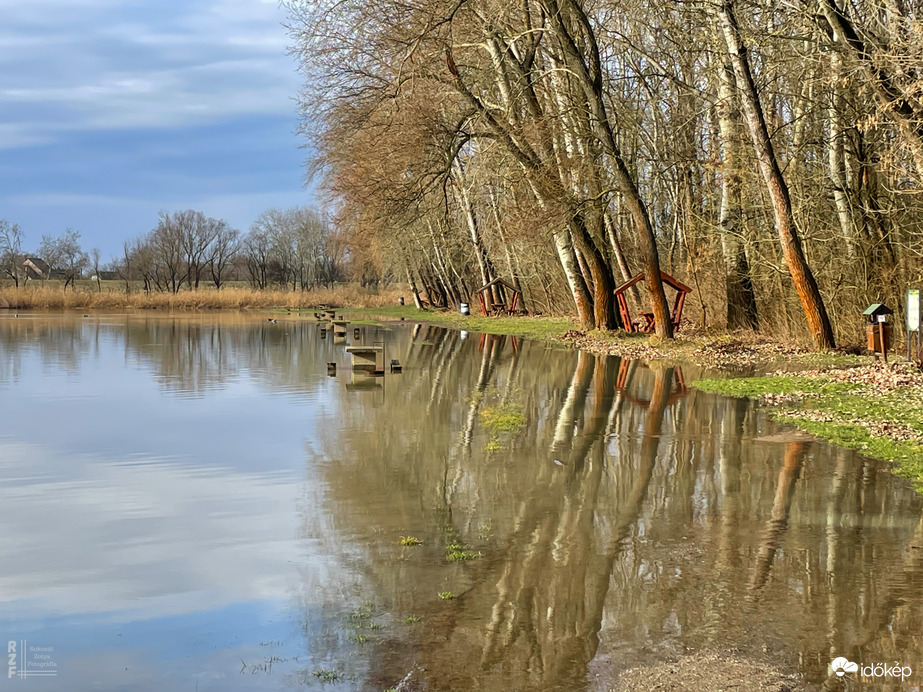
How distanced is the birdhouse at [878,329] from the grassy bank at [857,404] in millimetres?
1667

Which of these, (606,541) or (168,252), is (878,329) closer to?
(606,541)

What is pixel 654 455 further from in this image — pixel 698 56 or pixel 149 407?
pixel 698 56

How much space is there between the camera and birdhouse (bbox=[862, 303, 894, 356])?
18.9 meters

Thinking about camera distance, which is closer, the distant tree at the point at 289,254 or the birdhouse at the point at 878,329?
the birdhouse at the point at 878,329

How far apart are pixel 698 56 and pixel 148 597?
2405cm

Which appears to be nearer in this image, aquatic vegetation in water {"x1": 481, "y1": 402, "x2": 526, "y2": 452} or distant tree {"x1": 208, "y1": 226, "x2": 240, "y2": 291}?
aquatic vegetation in water {"x1": 481, "y1": 402, "x2": 526, "y2": 452}

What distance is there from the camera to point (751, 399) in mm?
15227

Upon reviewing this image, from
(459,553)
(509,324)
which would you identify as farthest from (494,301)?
(459,553)

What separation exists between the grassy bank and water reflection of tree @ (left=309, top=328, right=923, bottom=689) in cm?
55

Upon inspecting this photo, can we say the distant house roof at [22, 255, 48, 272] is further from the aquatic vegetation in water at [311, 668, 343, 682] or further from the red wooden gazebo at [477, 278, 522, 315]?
the aquatic vegetation in water at [311, 668, 343, 682]

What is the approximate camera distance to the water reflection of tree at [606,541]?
17.4ft

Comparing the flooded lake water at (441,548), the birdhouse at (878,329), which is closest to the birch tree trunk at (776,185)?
the birdhouse at (878,329)

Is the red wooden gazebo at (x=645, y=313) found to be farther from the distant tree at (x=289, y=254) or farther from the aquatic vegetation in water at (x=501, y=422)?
the distant tree at (x=289, y=254)

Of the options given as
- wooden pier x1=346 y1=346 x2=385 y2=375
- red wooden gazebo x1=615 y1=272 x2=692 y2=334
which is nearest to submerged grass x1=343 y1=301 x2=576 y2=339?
red wooden gazebo x1=615 y1=272 x2=692 y2=334
